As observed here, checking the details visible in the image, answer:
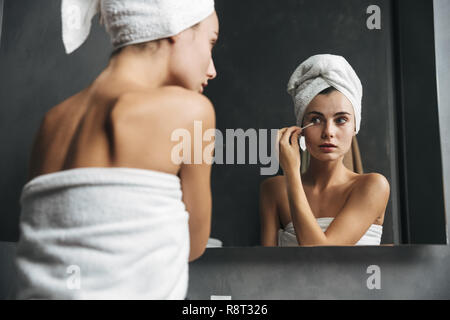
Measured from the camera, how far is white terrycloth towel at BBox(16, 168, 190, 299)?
22.8 inches

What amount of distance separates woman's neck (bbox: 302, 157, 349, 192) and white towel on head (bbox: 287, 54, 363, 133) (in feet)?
0.33

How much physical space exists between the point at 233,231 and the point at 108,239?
0.39 meters

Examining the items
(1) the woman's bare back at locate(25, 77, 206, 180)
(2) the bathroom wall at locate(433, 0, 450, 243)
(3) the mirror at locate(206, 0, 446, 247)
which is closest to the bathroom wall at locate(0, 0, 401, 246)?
(3) the mirror at locate(206, 0, 446, 247)

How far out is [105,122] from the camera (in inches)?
24.9

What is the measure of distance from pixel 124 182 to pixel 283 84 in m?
0.51

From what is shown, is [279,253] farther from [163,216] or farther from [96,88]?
[96,88]

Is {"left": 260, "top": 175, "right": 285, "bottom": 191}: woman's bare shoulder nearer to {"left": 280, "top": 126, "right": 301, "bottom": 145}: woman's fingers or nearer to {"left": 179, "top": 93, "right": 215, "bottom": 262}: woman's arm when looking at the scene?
{"left": 280, "top": 126, "right": 301, "bottom": 145}: woman's fingers

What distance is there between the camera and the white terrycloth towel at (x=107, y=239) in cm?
58

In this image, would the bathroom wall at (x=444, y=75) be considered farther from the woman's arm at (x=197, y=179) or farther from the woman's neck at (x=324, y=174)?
the woman's arm at (x=197, y=179)

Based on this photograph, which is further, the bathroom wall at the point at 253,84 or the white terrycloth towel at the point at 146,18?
the bathroom wall at the point at 253,84

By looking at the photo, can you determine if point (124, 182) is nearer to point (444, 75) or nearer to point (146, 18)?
point (146, 18)

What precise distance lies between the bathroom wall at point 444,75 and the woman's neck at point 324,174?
0.91 ft

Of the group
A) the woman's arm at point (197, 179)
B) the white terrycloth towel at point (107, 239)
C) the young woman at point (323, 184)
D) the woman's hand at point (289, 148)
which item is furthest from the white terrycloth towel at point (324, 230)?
the white terrycloth towel at point (107, 239)

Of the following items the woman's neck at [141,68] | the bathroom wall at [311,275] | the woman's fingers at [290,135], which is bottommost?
the bathroom wall at [311,275]
